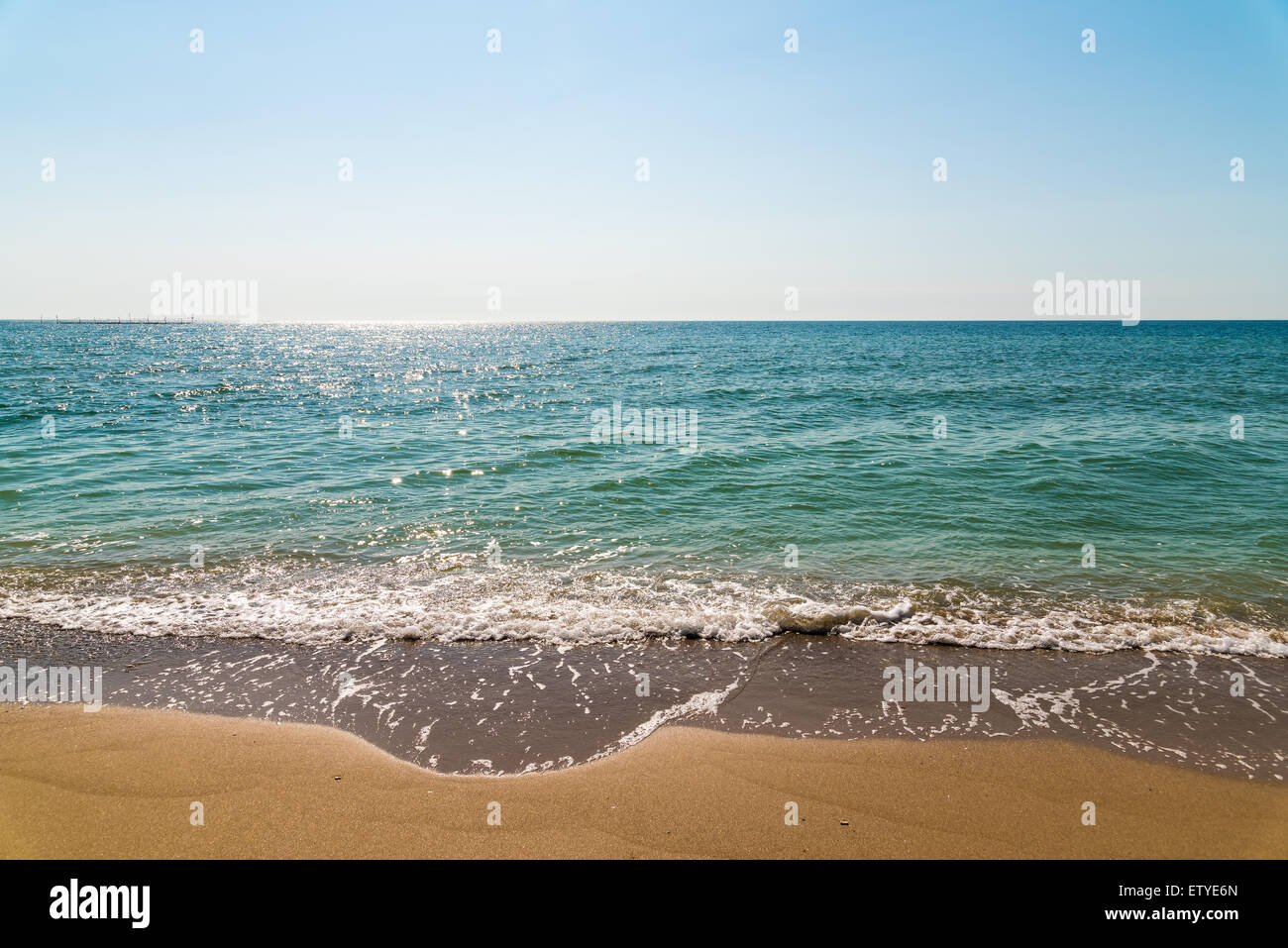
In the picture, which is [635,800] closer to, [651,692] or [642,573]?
[651,692]

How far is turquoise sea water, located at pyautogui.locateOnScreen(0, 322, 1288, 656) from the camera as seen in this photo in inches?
351

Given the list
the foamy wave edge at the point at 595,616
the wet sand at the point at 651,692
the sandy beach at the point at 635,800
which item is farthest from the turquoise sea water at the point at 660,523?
the sandy beach at the point at 635,800

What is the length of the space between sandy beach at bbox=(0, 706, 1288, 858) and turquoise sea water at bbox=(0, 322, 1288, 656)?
251 centimetres

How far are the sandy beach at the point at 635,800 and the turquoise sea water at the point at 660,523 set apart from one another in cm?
251

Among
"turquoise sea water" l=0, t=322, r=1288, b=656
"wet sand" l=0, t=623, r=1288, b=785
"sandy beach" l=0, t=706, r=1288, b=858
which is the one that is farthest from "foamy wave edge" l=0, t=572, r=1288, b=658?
"sandy beach" l=0, t=706, r=1288, b=858

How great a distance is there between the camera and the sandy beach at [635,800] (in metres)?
4.80

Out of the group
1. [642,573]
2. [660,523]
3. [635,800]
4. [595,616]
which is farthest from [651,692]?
[660,523]

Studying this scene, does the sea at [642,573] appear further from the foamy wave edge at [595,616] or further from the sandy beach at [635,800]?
the sandy beach at [635,800]

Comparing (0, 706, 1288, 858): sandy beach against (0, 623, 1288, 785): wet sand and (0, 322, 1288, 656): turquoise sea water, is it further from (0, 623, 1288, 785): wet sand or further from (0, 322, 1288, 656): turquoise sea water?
(0, 322, 1288, 656): turquoise sea water

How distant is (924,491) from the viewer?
49.8 feet

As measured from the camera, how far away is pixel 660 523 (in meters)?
13.1
